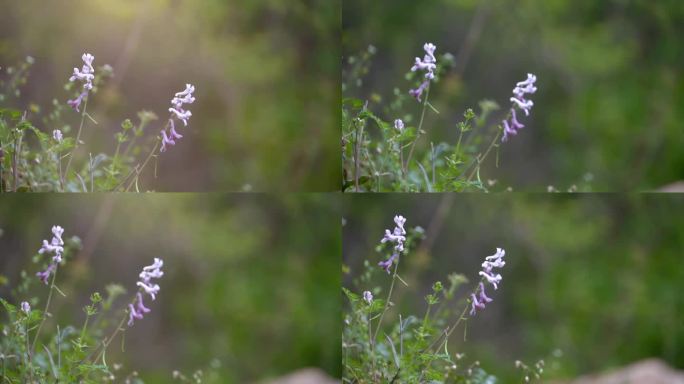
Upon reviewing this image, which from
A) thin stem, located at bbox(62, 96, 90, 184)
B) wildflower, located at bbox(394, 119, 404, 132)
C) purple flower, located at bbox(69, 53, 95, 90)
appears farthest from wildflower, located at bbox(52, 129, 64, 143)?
wildflower, located at bbox(394, 119, 404, 132)

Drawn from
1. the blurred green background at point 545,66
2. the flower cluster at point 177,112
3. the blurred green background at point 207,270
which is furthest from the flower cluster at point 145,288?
the blurred green background at point 545,66

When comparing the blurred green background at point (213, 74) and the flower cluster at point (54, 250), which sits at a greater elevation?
the blurred green background at point (213, 74)

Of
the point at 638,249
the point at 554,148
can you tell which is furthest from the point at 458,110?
the point at 638,249

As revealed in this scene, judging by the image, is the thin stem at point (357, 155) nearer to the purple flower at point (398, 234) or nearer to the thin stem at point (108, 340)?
the purple flower at point (398, 234)

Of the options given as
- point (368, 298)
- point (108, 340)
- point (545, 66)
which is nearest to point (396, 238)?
point (368, 298)

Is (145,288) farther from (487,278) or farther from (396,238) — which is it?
(487,278)

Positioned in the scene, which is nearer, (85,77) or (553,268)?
(85,77)

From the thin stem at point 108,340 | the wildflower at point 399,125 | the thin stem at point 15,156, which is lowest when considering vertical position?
the thin stem at point 108,340

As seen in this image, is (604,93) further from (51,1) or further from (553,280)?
(51,1)
